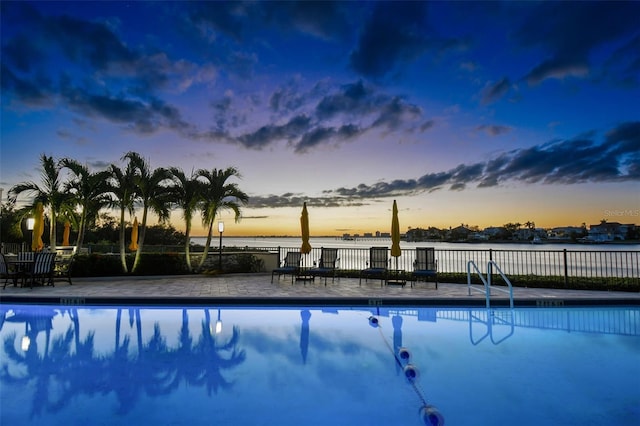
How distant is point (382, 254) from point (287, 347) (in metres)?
6.22

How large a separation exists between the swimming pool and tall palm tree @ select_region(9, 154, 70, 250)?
207 inches

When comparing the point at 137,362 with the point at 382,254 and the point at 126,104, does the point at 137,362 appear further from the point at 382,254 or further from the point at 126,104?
the point at 126,104

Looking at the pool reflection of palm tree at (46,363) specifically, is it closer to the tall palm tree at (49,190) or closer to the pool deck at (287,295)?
the pool deck at (287,295)

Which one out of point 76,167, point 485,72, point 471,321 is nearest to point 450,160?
point 485,72

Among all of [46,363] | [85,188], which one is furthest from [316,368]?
[85,188]

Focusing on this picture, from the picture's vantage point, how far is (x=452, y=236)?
2953 cm

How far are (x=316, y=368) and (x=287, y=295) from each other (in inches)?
167

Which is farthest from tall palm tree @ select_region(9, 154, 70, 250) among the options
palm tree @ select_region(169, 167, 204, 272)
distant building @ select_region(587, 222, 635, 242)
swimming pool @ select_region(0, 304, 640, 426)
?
distant building @ select_region(587, 222, 635, 242)

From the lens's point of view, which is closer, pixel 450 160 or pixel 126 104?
pixel 126 104

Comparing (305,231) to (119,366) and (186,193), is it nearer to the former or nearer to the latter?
(186,193)

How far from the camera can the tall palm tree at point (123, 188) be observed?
11766 mm

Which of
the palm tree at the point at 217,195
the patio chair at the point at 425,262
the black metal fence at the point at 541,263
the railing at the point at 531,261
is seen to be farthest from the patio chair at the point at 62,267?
the patio chair at the point at 425,262

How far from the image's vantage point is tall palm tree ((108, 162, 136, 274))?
38.6 feet

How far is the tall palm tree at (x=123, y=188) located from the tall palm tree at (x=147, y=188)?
17 centimetres
